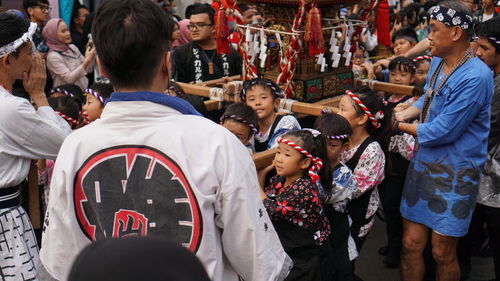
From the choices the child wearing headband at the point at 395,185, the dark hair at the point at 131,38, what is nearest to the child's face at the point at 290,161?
the child wearing headband at the point at 395,185

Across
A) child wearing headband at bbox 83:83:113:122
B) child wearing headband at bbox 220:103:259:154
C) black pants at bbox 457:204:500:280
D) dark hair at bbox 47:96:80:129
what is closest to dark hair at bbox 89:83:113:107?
child wearing headband at bbox 83:83:113:122

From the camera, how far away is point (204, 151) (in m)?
1.38

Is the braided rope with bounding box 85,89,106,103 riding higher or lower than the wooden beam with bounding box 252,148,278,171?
higher

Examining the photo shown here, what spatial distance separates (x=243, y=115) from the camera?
3.10m

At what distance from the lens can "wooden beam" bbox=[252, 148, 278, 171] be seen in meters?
2.75

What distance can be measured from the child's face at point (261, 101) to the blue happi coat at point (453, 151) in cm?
92

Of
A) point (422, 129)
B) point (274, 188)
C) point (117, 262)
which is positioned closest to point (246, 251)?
point (117, 262)

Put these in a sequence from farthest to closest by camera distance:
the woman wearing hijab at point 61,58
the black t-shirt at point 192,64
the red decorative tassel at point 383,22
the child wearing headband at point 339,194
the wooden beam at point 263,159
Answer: the woman wearing hijab at point 61,58 < the black t-shirt at point 192,64 < the red decorative tassel at point 383,22 < the child wearing headband at point 339,194 < the wooden beam at point 263,159

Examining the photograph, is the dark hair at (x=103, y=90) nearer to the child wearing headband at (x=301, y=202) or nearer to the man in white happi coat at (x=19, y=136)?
the man in white happi coat at (x=19, y=136)

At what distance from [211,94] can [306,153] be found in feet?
4.93

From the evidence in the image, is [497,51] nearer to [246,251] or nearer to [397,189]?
[397,189]

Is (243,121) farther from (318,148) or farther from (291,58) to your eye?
(291,58)

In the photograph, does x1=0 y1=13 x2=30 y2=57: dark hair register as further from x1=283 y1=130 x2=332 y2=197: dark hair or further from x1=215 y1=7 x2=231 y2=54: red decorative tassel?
x1=215 y1=7 x2=231 y2=54: red decorative tassel

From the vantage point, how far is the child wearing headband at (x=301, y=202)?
104 inches
